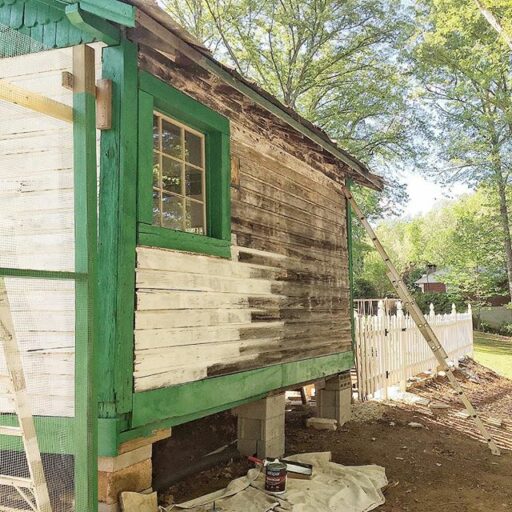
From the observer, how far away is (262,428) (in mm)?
6332

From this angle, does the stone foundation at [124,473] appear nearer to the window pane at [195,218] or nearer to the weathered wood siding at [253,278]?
the weathered wood siding at [253,278]

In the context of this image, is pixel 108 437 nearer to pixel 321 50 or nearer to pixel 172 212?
pixel 172 212

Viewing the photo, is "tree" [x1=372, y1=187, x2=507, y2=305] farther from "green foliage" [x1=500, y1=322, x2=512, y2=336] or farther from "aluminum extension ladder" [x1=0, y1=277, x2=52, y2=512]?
"aluminum extension ladder" [x1=0, y1=277, x2=52, y2=512]

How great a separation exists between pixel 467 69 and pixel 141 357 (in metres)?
23.1

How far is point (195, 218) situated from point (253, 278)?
1028mm

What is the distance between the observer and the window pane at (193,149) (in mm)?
5262

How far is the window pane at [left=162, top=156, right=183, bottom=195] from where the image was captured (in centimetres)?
498

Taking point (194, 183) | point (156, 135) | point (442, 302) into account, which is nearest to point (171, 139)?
point (156, 135)

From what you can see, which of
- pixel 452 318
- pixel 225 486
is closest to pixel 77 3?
pixel 225 486

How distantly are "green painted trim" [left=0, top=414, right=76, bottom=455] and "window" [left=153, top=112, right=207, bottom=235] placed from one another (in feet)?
6.37

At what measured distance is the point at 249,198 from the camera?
19.4 feet

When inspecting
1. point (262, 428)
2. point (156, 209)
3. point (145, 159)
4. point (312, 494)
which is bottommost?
point (312, 494)

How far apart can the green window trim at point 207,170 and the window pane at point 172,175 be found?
39 cm

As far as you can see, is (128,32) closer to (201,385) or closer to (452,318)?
(201,385)
